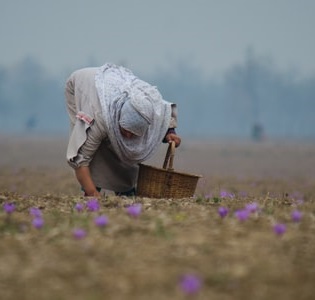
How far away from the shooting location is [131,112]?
6156 mm

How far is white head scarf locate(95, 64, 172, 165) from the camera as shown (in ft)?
20.4

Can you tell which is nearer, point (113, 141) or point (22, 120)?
point (113, 141)

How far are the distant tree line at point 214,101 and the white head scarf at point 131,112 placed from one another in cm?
9111

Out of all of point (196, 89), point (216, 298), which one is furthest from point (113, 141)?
point (196, 89)

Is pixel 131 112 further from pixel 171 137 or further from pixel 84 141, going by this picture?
pixel 171 137

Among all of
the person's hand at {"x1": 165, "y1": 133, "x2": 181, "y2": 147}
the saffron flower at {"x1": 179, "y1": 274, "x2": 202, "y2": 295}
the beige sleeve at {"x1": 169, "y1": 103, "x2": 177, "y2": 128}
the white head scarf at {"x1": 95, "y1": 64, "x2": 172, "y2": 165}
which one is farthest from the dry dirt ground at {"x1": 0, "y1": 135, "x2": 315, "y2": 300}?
the beige sleeve at {"x1": 169, "y1": 103, "x2": 177, "y2": 128}

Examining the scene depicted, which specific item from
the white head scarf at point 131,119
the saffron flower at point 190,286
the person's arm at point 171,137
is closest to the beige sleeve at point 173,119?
the person's arm at point 171,137

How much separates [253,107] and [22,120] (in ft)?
221

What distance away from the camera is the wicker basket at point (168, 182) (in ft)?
21.9

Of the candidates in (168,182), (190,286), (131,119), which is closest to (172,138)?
(168,182)

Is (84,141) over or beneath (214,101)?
beneath

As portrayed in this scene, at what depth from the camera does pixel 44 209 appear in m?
5.61

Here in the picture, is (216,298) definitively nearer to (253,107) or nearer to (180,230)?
(180,230)

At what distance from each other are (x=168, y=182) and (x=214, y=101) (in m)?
165
